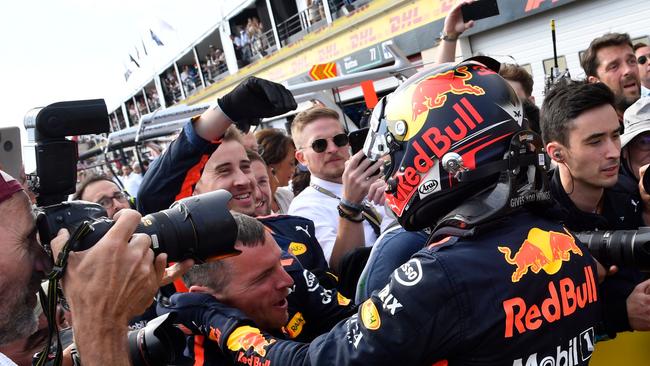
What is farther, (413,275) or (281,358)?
(281,358)

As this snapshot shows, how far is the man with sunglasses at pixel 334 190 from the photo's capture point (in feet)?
8.49

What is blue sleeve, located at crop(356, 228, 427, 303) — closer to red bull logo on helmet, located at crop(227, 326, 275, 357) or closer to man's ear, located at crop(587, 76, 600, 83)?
red bull logo on helmet, located at crop(227, 326, 275, 357)

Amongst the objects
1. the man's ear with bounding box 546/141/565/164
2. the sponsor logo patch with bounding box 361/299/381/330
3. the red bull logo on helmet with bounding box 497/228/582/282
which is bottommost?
the sponsor logo patch with bounding box 361/299/381/330

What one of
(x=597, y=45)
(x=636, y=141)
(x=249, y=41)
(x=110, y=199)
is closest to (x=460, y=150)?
(x=636, y=141)

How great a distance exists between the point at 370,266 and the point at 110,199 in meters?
2.61

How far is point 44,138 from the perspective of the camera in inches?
56.8

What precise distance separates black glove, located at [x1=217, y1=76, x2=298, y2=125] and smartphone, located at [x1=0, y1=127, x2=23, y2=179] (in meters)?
0.79

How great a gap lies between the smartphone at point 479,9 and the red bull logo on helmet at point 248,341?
95.0 inches

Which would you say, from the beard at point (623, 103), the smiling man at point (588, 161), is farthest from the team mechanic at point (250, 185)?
the beard at point (623, 103)

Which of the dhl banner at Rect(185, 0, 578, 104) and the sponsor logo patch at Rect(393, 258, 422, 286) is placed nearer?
the sponsor logo patch at Rect(393, 258, 422, 286)

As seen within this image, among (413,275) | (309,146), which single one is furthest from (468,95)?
(309,146)

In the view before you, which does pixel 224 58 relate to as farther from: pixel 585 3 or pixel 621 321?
pixel 621 321

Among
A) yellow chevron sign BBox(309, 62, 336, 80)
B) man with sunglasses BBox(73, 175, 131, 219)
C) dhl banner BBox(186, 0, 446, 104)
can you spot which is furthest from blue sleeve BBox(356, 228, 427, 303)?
dhl banner BBox(186, 0, 446, 104)

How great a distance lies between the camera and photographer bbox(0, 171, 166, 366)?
1.28 m
